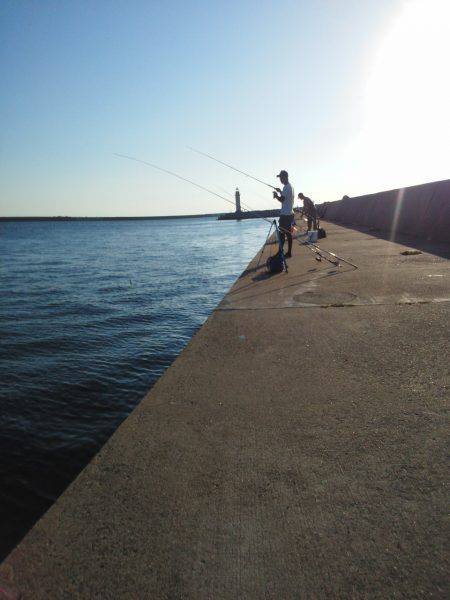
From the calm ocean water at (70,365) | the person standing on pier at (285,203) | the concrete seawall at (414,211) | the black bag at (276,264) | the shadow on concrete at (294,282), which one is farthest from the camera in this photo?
the concrete seawall at (414,211)

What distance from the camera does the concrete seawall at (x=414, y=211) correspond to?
32.5 feet

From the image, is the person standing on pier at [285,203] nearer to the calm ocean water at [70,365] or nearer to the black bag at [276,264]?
the black bag at [276,264]

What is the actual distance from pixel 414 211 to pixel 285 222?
5.73 meters

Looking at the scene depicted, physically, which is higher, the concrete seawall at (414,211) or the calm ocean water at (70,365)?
the concrete seawall at (414,211)

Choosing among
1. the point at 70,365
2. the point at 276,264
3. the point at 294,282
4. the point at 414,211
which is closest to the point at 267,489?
the point at 70,365

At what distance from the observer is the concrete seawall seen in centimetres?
990

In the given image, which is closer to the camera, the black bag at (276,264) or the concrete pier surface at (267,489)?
the concrete pier surface at (267,489)

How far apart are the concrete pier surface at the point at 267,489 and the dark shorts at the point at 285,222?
5785 mm

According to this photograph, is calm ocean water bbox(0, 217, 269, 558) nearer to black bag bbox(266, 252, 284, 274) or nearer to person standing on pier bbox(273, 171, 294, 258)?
black bag bbox(266, 252, 284, 274)

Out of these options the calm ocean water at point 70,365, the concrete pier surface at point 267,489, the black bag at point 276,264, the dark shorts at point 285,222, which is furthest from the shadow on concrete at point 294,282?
the concrete pier surface at point 267,489

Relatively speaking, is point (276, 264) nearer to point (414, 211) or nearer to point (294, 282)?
point (294, 282)

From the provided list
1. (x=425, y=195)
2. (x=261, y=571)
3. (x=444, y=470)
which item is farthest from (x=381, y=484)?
(x=425, y=195)

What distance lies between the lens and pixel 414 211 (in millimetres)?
11852

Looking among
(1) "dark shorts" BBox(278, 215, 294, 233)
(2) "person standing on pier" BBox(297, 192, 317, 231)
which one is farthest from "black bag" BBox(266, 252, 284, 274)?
(2) "person standing on pier" BBox(297, 192, 317, 231)
